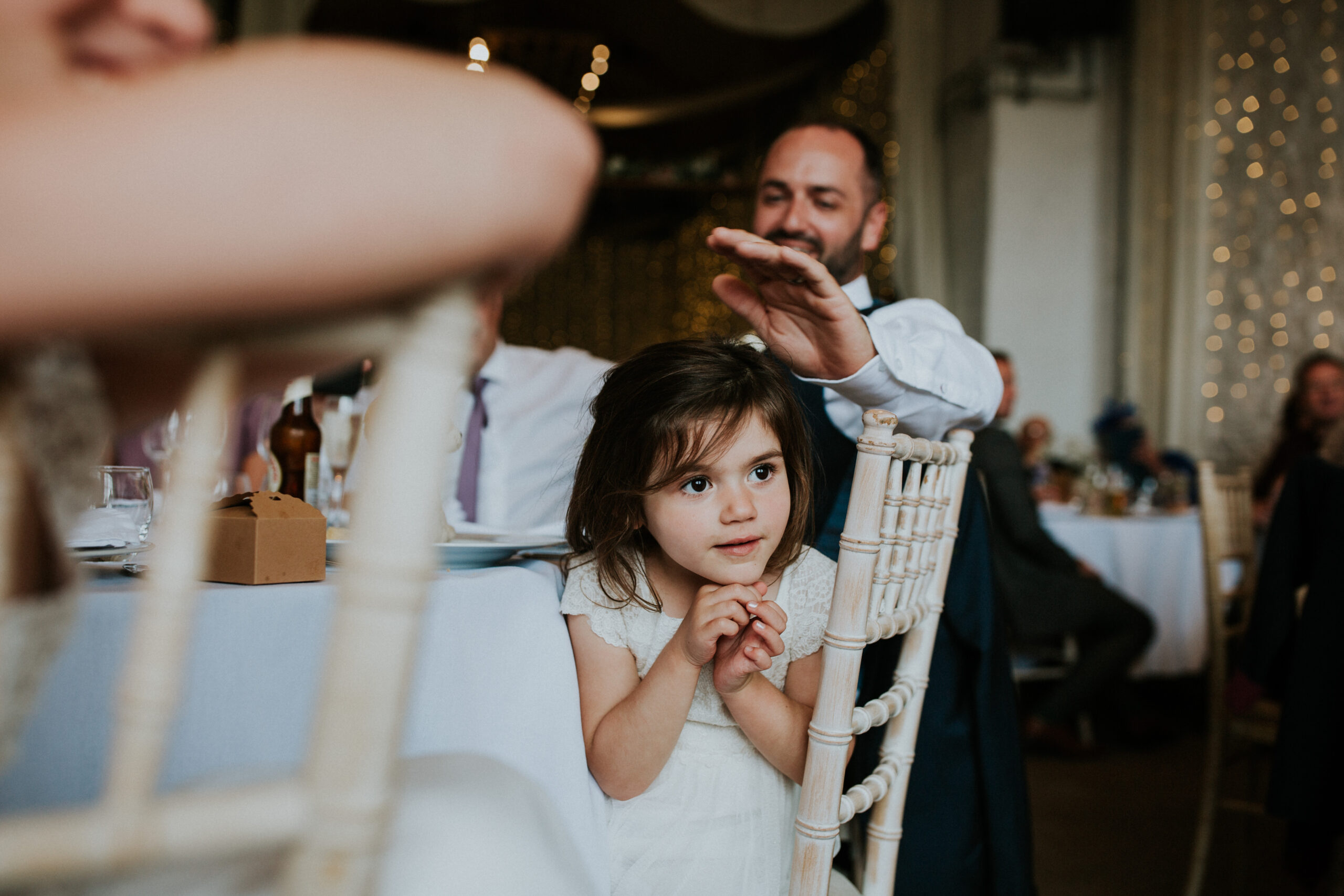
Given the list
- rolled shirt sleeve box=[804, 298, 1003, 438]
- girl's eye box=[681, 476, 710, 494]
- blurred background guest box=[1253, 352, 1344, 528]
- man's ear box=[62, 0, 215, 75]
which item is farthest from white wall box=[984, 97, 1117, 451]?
man's ear box=[62, 0, 215, 75]

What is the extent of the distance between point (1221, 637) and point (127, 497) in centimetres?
223

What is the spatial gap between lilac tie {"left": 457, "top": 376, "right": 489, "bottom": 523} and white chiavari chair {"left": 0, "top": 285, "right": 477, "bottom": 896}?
4.67ft

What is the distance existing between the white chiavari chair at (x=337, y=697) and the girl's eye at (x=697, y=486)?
0.67 meters

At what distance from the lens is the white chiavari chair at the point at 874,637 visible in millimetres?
841

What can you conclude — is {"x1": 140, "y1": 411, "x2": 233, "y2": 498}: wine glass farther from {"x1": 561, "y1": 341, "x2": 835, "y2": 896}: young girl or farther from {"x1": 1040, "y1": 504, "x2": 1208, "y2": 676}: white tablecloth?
{"x1": 1040, "y1": 504, "x2": 1208, "y2": 676}: white tablecloth

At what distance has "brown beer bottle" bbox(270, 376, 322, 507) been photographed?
4.50 ft

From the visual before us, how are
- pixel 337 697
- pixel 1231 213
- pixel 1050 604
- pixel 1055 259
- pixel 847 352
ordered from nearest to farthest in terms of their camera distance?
1. pixel 337 697
2. pixel 847 352
3. pixel 1050 604
4. pixel 1231 213
5. pixel 1055 259

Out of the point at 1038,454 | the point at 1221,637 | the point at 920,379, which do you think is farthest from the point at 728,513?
the point at 1038,454

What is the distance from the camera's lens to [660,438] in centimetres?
101

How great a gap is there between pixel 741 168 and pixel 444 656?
736 cm

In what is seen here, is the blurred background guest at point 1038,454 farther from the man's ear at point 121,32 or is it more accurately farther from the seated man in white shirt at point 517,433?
the man's ear at point 121,32

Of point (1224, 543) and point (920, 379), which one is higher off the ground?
point (920, 379)

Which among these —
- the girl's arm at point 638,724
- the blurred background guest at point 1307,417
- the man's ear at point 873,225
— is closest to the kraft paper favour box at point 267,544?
the girl's arm at point 638,724

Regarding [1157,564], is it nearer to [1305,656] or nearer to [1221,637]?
[1221,637]
